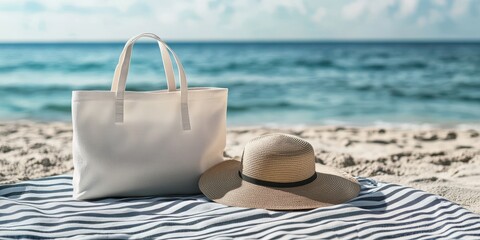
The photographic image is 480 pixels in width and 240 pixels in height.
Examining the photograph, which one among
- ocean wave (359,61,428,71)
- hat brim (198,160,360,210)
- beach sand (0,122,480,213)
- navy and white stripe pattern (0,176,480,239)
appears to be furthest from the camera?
ocean wave (359,61,428,71)

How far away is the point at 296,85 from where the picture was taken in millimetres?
12984

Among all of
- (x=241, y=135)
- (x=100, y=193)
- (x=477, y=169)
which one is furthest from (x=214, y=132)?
(x=241, y=135)

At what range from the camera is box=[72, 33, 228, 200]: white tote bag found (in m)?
2.55

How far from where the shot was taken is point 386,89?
12.0 metres

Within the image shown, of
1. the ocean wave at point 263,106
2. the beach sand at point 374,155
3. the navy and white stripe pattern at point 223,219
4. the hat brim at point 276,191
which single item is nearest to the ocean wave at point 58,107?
the ocean wave at point 263,106

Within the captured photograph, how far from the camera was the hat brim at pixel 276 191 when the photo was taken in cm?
244

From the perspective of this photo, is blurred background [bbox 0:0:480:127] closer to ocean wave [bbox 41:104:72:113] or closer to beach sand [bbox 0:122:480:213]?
ocean wave [bbox 41:104:72:113]

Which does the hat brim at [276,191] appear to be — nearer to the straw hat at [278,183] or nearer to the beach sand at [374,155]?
the straw hat at [278,183]

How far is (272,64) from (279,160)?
16705mm

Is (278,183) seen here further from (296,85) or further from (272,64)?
(272,64)

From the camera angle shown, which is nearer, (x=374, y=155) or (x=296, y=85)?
(x=374, y=155)

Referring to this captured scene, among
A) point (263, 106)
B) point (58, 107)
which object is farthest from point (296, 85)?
point (58, 107)

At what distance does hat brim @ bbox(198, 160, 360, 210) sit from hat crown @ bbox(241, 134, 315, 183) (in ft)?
0.19

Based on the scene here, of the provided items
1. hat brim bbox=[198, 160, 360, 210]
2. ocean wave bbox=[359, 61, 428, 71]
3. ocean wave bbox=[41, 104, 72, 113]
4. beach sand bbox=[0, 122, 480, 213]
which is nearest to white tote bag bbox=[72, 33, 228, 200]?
hat brim bbox=[198, 160, 360, 210]
